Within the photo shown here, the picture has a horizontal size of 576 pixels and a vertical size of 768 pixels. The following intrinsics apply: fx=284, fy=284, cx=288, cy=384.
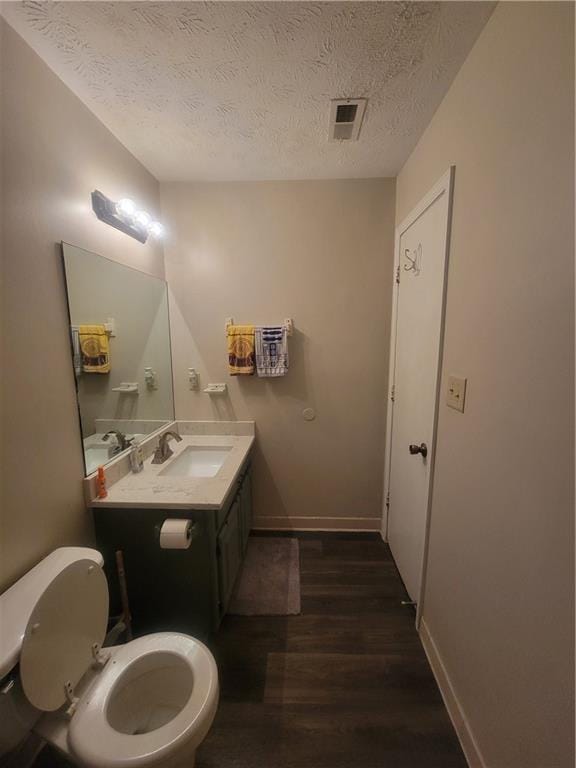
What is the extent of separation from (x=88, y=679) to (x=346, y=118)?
2.55 m

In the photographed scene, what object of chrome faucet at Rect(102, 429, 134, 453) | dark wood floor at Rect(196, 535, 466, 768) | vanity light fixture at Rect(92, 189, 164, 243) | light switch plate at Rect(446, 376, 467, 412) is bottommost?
dark wood floor at Rect(196, 535, 466, 768)

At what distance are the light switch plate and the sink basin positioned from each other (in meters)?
1.41

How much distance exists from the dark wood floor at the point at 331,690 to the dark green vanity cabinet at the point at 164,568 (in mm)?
270

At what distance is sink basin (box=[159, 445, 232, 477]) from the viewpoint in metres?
1.92

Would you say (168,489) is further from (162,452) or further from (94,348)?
(94,348)

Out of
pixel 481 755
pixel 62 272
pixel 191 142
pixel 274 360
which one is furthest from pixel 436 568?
pixel 191 142

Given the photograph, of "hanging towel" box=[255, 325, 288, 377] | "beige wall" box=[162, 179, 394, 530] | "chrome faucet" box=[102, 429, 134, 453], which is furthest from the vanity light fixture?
"chrome faucet" box=[102, 429, 134, 453]

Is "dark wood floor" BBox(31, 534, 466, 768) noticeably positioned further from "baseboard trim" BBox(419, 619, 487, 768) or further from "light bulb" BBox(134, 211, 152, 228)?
"light bulb" BBox(134, 211, 152, 228)

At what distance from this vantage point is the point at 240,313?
209 cm

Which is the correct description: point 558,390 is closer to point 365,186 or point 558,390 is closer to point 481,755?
point 481,755

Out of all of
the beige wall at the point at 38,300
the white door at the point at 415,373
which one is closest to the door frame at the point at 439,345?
the white door at the point at 415,373

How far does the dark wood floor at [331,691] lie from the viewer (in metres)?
1.08

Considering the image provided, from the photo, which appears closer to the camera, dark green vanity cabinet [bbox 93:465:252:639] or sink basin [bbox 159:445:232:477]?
dark green vanity cabinet [bbox 93:465:252:639]

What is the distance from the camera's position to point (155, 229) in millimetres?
1819
